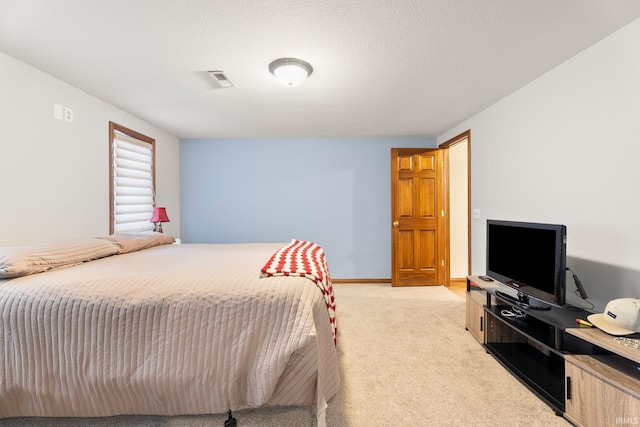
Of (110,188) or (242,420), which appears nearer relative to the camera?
(242,420)

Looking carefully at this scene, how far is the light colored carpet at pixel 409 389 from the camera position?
5.16ft

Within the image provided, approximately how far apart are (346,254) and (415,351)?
2282 mm

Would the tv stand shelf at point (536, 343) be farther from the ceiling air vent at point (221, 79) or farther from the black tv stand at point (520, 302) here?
the ceiling air vent at point (221, 79)

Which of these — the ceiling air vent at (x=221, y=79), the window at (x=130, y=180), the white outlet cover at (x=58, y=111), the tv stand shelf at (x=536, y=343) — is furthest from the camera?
the window at (x=130, y=180)

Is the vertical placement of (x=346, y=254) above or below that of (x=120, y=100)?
below

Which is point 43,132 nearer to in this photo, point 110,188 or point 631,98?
point 110,188

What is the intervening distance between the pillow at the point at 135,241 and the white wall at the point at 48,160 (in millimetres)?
432

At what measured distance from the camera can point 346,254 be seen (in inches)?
179

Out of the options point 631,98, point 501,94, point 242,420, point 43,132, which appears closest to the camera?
point 242,420

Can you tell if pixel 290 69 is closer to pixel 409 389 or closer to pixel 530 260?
pixel 530 260

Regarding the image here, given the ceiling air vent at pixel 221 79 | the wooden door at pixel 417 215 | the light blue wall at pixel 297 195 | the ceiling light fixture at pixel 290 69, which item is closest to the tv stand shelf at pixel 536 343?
the wooden door at pixel 417 215

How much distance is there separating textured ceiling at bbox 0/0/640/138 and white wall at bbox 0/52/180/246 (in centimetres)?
15

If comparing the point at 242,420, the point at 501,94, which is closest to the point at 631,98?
the point at 501,94

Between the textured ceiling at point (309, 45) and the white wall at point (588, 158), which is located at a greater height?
the textured ceiling at point (309, 45)
